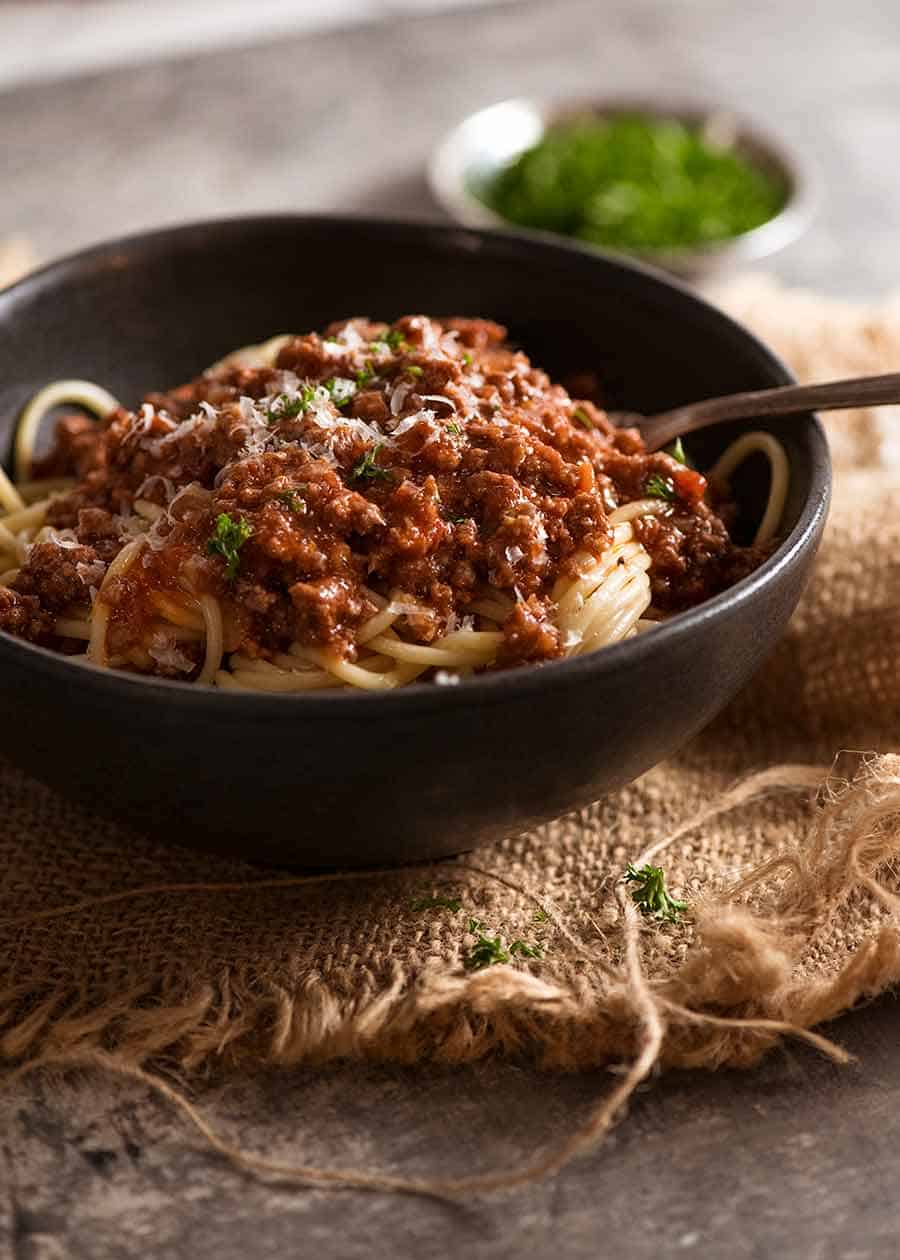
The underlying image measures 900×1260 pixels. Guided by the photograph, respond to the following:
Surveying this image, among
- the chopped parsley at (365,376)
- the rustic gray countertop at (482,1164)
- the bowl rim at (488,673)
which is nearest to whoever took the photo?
the rustic gray countertop at (482,1164)

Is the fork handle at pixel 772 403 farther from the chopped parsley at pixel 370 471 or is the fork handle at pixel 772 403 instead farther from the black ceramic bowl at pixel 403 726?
the chopped parsley at pixel 370 471

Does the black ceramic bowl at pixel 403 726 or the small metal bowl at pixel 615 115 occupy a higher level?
the small metal bowl at pixel 615 115

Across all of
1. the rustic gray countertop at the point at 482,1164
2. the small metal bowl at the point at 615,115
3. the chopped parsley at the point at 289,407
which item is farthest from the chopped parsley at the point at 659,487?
the small metal bowl at the point at 615,115

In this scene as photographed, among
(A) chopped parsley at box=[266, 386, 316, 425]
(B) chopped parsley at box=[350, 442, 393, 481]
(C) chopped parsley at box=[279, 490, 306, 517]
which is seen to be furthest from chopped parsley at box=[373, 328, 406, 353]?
(C) chopped parsley at box=[279, 490, 306, 517]

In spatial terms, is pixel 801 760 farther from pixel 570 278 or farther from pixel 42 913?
pixel 42 913

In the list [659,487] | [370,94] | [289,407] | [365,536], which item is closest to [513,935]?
[365,536]

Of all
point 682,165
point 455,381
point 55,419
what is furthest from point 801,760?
point 682,165

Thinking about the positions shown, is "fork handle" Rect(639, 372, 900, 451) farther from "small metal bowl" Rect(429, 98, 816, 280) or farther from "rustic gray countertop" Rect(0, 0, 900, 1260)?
"small metal bowl" Rect(429, 98, 816, 280)
